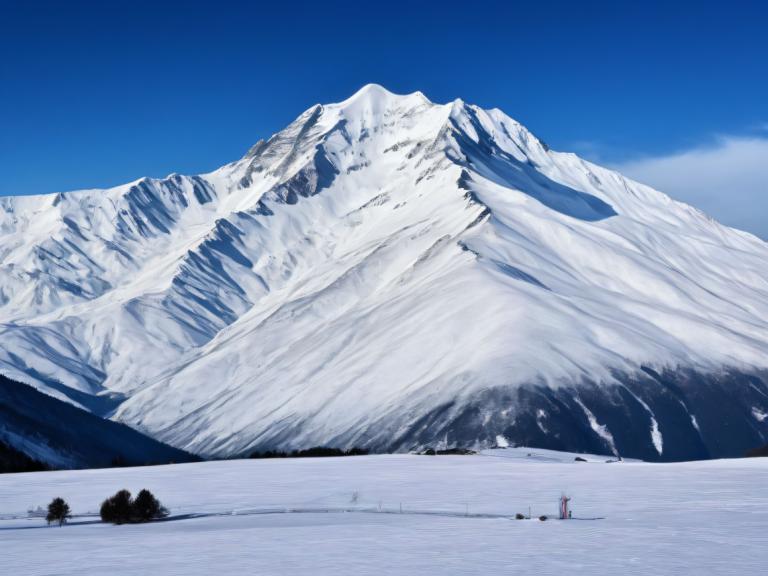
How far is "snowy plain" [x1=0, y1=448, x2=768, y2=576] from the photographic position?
4859 cm

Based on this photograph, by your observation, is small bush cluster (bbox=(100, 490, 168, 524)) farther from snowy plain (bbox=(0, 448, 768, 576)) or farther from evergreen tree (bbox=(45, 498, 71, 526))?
evergreen tree (bbox=(45, 498, 71, 526))

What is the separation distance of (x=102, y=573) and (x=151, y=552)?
6.51 metres

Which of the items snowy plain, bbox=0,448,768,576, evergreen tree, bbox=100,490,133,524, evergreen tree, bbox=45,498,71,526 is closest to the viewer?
snowy plain, bbox=0,448,768,576

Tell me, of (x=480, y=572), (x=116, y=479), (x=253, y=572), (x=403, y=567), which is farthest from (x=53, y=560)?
(x=116, y=479)

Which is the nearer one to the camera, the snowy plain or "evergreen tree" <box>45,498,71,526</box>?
the snowy plain

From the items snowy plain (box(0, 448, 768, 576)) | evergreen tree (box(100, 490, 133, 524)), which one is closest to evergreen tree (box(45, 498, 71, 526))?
snowy plain (box(0, 448, 768, 576))

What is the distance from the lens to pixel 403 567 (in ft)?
155

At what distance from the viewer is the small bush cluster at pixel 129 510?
70625 mm

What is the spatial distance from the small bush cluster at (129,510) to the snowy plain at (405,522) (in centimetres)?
114

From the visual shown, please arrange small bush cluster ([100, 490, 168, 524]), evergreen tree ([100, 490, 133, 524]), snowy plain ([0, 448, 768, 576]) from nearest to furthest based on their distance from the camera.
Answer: snowy plain ([0, 448, 768, 576]), small bush cluster ([100, 490, 168, 524]), evergreen tree ([100, 490, 133, 524])

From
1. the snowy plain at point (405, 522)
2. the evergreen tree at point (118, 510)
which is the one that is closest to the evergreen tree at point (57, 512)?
the snowy plain at point (405, 522)

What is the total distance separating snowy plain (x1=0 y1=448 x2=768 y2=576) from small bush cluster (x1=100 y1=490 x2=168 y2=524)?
44.9 inches

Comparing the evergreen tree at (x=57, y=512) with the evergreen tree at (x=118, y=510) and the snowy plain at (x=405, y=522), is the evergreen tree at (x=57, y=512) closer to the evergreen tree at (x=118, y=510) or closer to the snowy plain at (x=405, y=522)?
the snowy plain at (x=405, y=522)

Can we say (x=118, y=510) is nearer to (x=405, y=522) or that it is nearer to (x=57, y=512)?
(x=57, y=512)
